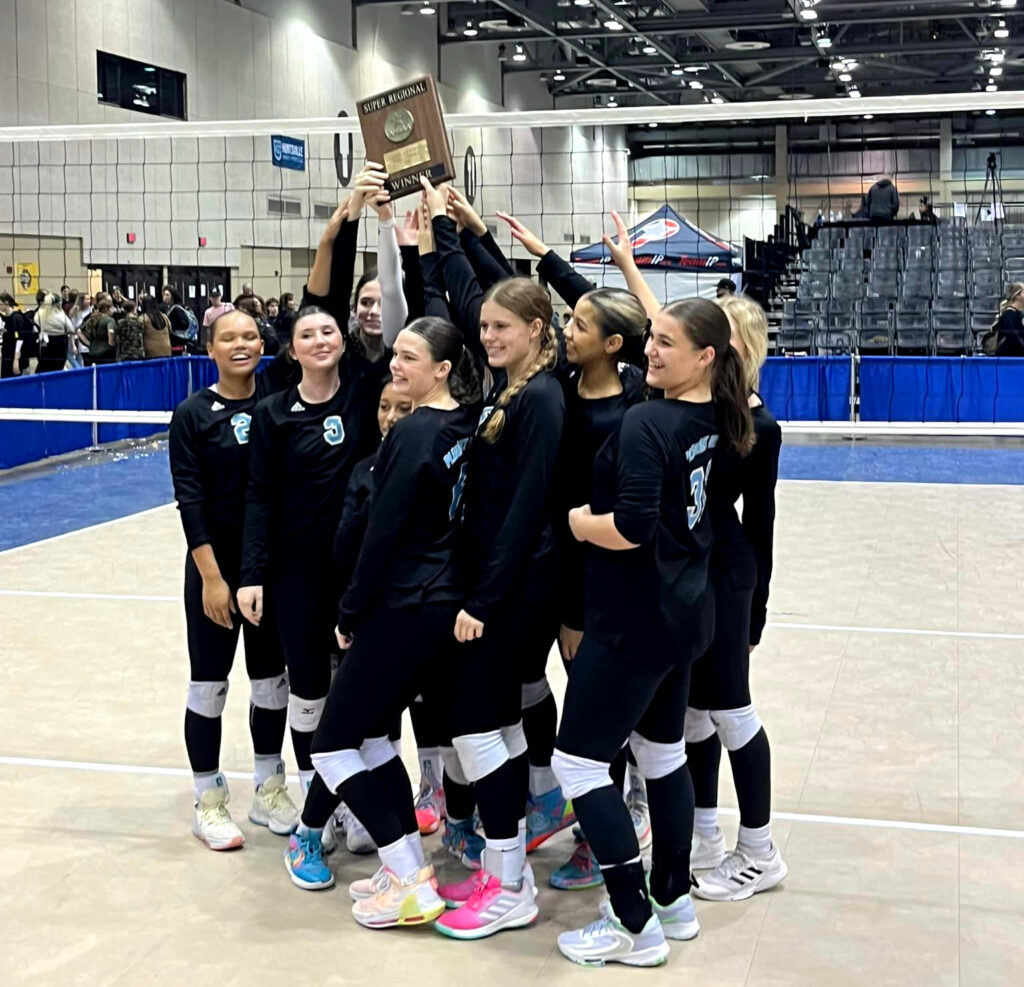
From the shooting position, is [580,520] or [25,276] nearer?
[580,520]

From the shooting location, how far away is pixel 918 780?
4.13 metres

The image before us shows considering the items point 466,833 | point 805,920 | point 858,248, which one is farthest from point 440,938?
point 858,248

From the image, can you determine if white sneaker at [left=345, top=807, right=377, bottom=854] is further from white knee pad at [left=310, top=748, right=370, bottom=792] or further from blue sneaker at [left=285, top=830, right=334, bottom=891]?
white knee pad at [left=310, top=748, right=370, bottom=792]

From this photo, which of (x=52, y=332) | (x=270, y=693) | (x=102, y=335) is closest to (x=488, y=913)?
(x=270, y=693)

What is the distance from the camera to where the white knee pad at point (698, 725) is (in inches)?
131

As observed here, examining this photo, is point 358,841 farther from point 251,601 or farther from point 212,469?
point 212,469

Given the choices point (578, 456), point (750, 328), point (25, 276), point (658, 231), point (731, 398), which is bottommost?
point (578, 456)

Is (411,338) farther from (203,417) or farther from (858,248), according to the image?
(858,248)

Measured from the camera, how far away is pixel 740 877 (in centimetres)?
333

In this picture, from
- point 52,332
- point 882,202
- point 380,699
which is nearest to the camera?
point 380,699

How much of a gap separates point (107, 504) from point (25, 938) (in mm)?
6731

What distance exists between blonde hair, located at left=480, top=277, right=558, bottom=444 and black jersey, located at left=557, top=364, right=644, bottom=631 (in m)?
0.13

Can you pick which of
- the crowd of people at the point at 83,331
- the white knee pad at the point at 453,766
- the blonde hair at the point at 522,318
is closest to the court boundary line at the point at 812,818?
the white knee pad at the point at 453,766

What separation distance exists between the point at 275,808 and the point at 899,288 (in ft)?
48.1
